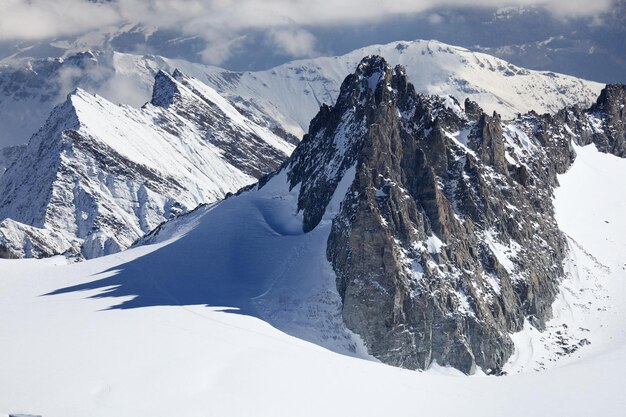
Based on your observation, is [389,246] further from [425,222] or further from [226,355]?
[226,355]

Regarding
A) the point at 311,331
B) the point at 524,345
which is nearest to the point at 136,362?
the point at 311,331

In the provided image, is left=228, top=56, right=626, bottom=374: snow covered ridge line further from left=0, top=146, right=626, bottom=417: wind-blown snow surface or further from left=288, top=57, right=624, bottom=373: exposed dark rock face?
left=0, top=146, right=626, bottom=417: wind-blown snow surface

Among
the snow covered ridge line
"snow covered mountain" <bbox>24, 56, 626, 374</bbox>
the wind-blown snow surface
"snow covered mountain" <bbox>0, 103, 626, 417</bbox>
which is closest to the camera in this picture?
"snow covered mountain" <bbox>0, 103, 626, 417</bbox>

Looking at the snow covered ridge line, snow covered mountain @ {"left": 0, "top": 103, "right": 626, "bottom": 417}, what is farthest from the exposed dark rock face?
snow covered mountain @ {"left": 0, "top": 103, "right": 626, "bottom": 417}

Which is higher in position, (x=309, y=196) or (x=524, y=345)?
(x=309, y=196)

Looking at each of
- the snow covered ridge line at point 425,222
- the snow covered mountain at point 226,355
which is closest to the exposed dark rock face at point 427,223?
the snow covered ridge line at point 425,222

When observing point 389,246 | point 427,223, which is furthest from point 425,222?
point 389,246

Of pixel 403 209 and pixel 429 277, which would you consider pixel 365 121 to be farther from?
pixel 429 277
